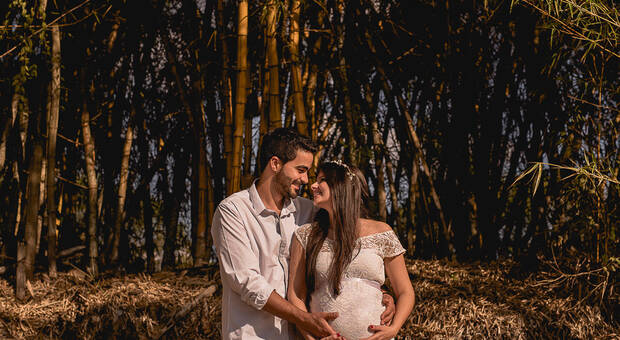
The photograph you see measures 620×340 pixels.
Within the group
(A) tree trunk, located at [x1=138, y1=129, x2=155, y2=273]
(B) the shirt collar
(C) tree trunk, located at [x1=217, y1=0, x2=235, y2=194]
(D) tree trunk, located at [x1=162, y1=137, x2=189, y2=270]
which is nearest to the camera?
(B) the shirt collar

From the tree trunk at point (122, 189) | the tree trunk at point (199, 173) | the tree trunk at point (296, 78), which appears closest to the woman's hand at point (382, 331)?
the tree trunk at point (296, 78)

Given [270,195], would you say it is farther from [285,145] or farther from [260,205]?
[285,145]

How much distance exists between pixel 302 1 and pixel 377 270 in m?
1.72

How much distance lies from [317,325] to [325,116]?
263 centimetres

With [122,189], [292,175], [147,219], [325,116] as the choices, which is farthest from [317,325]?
[147,219]

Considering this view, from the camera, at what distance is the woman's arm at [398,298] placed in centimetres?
186

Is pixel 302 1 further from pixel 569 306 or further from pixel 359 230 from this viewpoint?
pixel 569 306

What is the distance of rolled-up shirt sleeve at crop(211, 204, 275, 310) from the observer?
6.05ft

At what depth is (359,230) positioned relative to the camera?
6.45 feet

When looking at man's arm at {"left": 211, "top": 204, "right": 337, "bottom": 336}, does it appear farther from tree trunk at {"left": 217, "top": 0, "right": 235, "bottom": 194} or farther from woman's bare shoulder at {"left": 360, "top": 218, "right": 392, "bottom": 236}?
tree trunk at {"left": 217, "top": 0, "right": 235, "bottom": 194}

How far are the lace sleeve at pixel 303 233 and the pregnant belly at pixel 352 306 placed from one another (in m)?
0.14

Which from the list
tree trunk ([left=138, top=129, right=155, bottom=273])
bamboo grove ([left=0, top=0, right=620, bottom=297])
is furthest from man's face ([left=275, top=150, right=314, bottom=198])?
tree trunk ([left=138, top=129, right=155, bottom=273])

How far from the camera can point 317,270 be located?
6.26 feet

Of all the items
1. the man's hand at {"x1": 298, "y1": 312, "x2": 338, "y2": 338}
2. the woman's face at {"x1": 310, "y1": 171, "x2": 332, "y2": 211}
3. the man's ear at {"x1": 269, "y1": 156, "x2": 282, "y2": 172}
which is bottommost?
the man's hand at {"x1": 298, "y1": 312, "x2": 338, "y2": 338}
